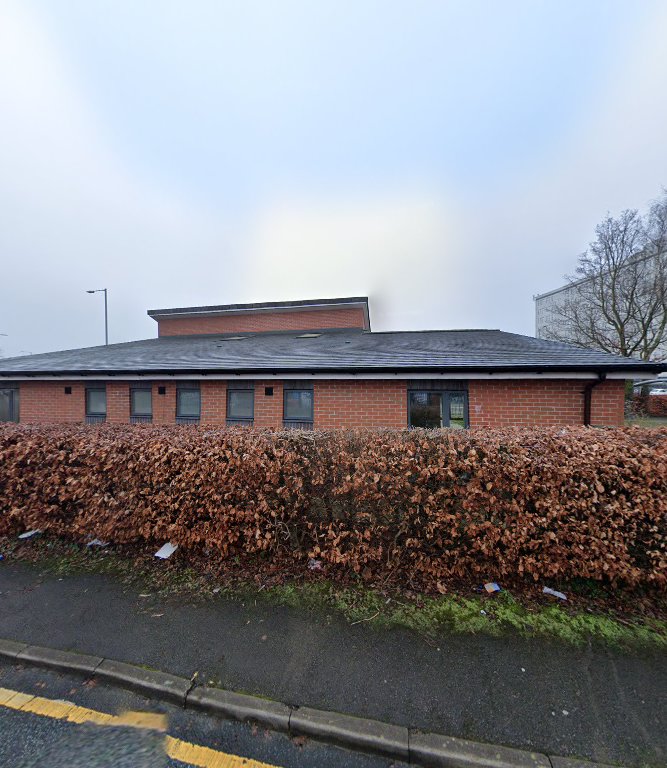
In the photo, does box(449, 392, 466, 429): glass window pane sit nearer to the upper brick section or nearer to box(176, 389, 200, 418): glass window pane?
box(176, 389, 200, 418): glass window pane

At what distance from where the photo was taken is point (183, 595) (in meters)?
2.84

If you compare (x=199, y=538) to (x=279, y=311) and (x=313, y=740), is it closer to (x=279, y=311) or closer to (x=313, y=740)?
(x=313, y=740)

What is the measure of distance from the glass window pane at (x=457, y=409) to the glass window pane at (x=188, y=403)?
6619mm

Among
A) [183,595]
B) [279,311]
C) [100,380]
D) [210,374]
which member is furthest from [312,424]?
[279,311]

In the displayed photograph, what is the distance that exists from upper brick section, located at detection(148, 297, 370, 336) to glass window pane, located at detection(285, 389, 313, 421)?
8196 millimetres

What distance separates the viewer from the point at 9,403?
9914 millimetres

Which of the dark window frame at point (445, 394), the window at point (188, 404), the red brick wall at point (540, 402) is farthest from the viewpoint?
the window at point (188, 404)

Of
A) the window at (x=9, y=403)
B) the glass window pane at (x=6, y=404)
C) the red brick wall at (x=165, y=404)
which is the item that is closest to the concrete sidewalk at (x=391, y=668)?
the red brick wall at (x=165, y=404)

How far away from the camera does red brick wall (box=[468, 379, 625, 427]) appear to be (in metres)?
6.50

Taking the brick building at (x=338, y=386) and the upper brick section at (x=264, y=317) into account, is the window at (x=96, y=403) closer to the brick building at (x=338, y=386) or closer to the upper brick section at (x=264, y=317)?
the brick building at (x=338, y=386)

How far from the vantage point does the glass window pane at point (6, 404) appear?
9.87 m

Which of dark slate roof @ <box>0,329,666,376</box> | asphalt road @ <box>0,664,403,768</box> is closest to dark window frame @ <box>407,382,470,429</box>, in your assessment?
dark slate roof @ <box>0,329,666,376</box>

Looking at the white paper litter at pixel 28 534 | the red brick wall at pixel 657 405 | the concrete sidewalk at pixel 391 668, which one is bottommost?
the concrete sidewalk at pixel 391 668

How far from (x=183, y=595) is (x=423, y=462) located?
2518mm
